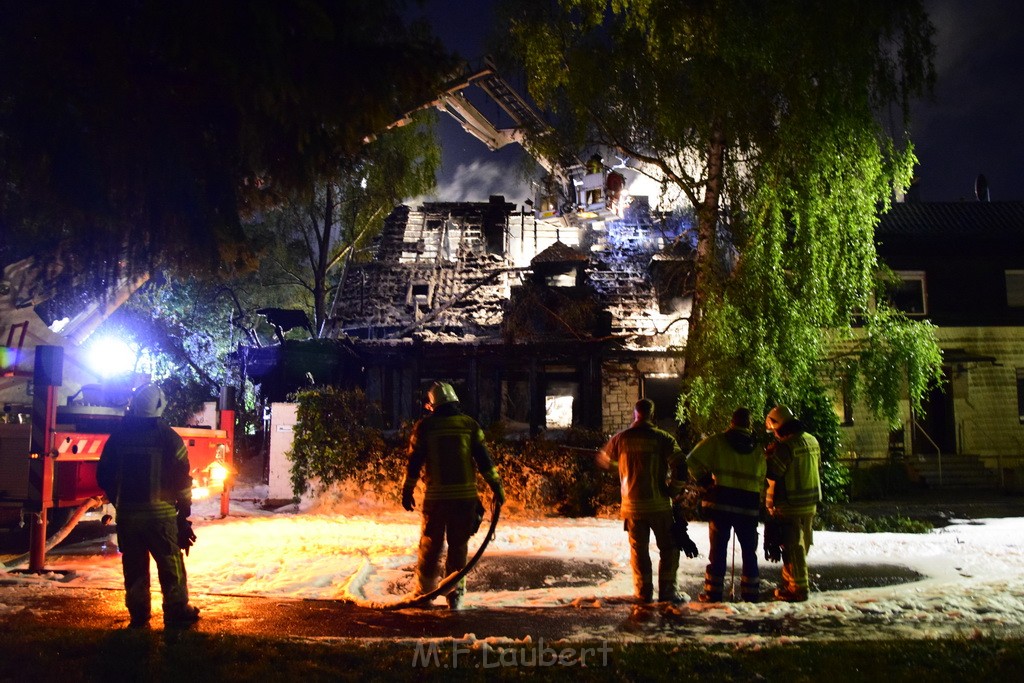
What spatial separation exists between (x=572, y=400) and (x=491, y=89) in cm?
791

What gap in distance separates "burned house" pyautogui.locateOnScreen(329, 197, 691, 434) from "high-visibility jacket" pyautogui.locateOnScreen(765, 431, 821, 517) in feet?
33.9

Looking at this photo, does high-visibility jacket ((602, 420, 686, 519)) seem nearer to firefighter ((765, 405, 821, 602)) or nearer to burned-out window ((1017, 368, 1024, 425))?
firefighter ((765, 405, 821, 602))

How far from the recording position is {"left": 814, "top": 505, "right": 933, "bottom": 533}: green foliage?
38.1 ft

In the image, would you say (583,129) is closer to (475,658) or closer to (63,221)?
(63,221)

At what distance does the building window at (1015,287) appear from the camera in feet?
72.6

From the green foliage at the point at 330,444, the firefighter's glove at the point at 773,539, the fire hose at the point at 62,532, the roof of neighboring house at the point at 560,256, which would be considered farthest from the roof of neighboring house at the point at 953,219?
the fire hose at the point at 62,532

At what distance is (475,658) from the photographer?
4672 millimetres

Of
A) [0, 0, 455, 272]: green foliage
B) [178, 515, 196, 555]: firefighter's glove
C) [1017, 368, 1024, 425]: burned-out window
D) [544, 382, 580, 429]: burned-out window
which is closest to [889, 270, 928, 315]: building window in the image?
[1017, 368, 1024, 425]: burned-out window

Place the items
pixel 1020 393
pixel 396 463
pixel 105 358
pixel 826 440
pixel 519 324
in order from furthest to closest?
pixel 1020 393 → pixel 519 324 → pixel 826 440 → pixel 396 463 → pixel 105 358

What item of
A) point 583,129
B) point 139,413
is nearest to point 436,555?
point 139,413

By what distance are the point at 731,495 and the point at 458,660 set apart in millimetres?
3169

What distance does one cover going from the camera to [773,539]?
6.89 metres

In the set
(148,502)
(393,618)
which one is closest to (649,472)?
(393,618)

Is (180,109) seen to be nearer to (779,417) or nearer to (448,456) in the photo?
(448,456)
